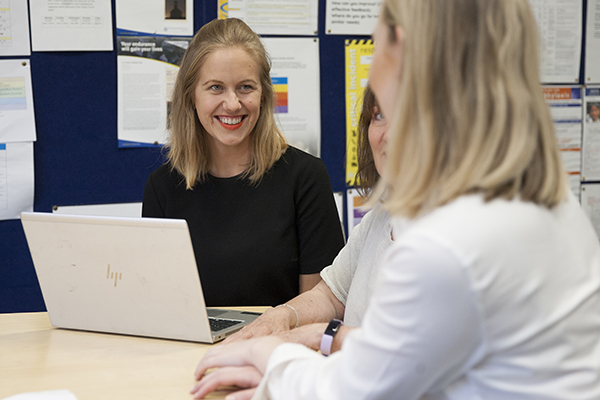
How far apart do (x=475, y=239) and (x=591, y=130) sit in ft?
8.05

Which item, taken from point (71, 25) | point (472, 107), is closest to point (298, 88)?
point (71, 25)

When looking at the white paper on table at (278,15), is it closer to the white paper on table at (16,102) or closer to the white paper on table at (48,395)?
the white paper on table at (16,102)

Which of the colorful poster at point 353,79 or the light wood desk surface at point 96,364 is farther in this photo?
the colorful poster at point 353,79

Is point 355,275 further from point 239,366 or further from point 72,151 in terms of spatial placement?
point 72,151

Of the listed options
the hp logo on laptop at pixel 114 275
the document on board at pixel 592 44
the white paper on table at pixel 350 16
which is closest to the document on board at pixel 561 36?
the document on board at pixel 592 44

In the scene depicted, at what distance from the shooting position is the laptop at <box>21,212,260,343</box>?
109 cm

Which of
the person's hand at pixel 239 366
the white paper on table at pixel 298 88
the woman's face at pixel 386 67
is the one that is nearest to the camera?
the woman's face at pixel 386 67

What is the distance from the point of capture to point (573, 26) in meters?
2.65

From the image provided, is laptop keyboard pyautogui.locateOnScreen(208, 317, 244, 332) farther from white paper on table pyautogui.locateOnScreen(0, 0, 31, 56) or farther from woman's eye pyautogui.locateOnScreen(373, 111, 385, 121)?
white paper on table pyautogui.locateOnScreen(0, 0, 31, 56)

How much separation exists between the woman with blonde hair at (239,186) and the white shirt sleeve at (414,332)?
40.5 inches

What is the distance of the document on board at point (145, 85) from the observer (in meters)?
2.23

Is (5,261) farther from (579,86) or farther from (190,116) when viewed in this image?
(579,86)

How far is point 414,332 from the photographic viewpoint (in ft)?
1.99

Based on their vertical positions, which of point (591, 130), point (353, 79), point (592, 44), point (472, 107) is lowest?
point (591, 130)
